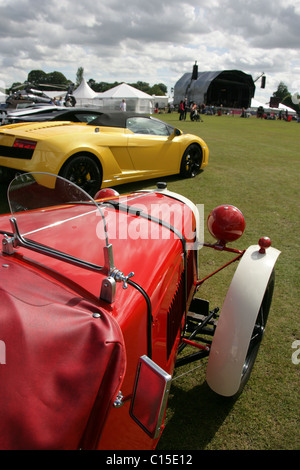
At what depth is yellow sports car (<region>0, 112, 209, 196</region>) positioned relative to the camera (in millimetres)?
4754

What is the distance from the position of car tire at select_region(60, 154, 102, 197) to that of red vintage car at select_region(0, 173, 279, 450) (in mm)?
2853

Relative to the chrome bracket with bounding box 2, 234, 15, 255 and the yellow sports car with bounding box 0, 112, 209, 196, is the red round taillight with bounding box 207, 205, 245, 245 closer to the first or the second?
the chrome bracket with bounding box 2, 234, 15, 255

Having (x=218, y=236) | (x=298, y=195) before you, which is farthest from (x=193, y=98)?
(x=218, y=236)

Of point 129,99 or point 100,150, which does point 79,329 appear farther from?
point 129,99

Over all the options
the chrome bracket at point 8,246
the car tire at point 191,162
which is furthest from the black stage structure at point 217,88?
the chrome bracket at point 8,246

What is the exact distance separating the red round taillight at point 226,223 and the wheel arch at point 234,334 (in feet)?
1.65

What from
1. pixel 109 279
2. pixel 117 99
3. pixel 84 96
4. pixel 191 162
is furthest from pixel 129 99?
pixel 109 279

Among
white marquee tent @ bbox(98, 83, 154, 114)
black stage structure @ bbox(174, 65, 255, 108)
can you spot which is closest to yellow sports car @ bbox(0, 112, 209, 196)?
white marquee tent @ bbox(98, 83, 154, 114)

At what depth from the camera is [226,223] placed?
238cm

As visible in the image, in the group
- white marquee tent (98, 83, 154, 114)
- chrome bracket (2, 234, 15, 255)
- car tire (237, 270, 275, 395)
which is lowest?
car tire (237, 270, 275, 395)

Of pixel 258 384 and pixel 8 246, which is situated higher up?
pixel 8 246

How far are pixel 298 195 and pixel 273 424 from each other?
5.11 meters

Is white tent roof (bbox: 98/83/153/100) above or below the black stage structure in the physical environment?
below

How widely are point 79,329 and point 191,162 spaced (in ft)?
20.6
